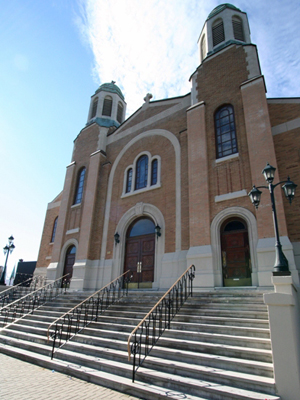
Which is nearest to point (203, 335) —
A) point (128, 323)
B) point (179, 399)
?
point (179, 399)

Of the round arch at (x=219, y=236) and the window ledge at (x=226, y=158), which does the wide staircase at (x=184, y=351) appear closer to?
the round arch at (x=219, y=236)

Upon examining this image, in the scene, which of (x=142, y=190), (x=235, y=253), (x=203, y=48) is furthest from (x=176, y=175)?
(x=203, y=48)

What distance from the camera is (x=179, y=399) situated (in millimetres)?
4293

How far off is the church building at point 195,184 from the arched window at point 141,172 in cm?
7

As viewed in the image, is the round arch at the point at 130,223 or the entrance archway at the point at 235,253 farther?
the round arch at the point at 130,223

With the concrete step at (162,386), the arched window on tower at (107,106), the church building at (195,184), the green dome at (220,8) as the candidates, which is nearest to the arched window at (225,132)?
the church building at (195,184)

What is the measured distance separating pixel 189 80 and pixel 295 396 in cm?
1465

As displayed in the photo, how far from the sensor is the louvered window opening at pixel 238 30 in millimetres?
14820

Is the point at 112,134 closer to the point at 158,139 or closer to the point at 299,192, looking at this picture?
the point at 158,139

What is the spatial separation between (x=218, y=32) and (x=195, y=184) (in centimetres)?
1018

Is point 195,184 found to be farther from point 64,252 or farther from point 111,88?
point 111,88

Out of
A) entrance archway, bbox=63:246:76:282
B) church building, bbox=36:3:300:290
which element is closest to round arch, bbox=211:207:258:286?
church building, bbox=36:3:300:290

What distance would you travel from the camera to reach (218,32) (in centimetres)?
1536

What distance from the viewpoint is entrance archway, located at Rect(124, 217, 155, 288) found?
12.8 metres
